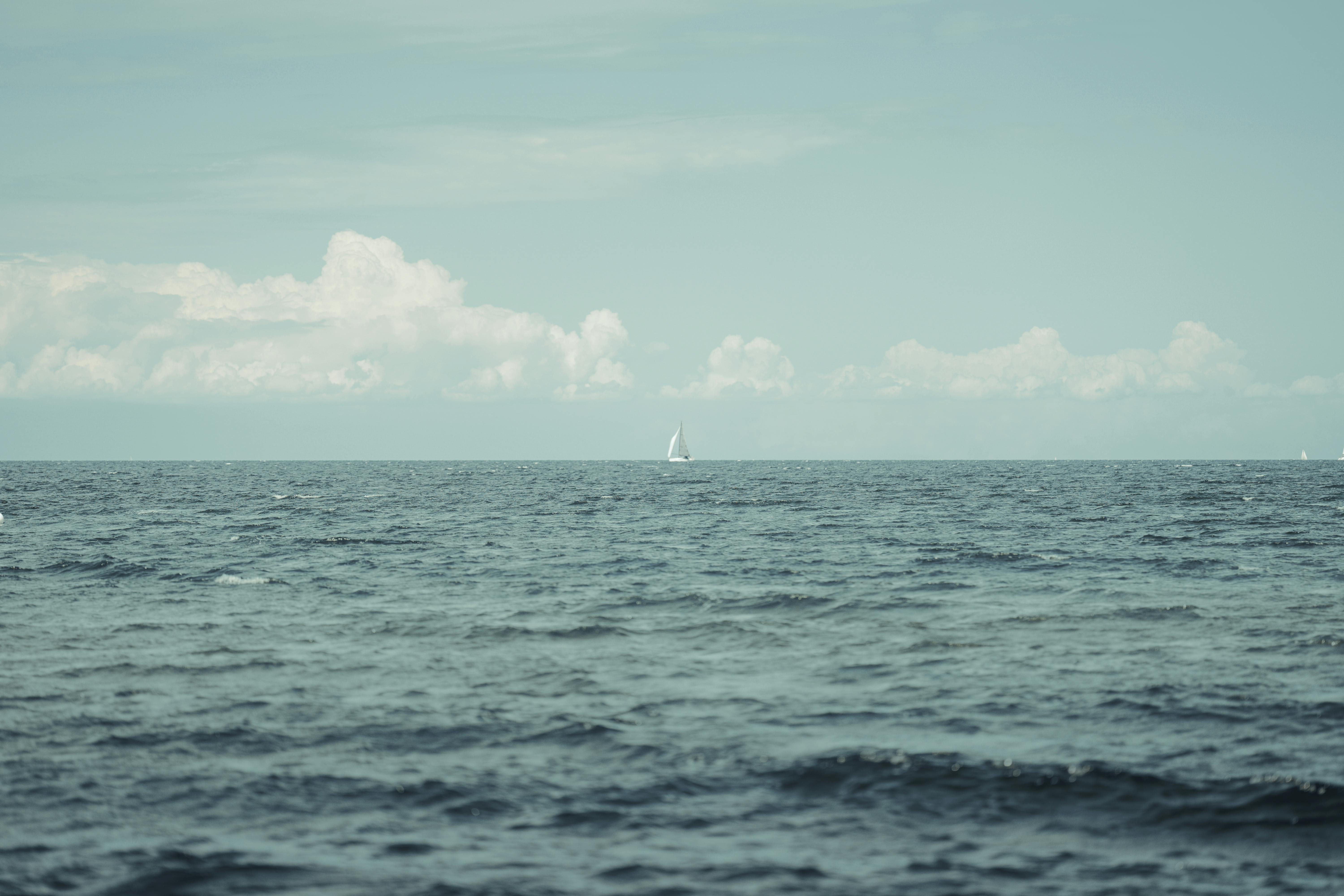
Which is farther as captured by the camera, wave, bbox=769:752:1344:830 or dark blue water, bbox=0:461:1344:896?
wave, bbox=769:752:1344:830

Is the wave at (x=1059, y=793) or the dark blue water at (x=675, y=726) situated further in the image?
the wave at (x=1059, y=793)

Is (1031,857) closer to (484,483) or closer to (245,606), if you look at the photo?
(245,606)

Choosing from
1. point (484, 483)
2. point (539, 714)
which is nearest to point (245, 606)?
point (539, 714)

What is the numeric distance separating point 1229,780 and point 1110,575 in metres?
23.9

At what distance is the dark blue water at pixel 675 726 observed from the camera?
12477 mm

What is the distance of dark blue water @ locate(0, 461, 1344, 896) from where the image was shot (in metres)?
12.5

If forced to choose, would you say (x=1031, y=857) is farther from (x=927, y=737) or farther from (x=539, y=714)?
(x=539, y=714)

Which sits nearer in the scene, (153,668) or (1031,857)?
(1031,857)

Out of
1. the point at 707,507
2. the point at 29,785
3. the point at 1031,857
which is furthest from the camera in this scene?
the point at 707,507

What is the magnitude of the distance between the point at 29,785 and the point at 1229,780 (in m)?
17.1

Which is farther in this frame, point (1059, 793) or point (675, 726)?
point (675, 726)

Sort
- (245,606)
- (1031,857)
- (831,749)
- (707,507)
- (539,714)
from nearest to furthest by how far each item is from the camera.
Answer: (1031,857), (831,749), (539,714), (245,606), (707,507)

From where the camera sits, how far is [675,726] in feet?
59.5

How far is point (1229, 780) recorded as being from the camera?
15.0 metres
